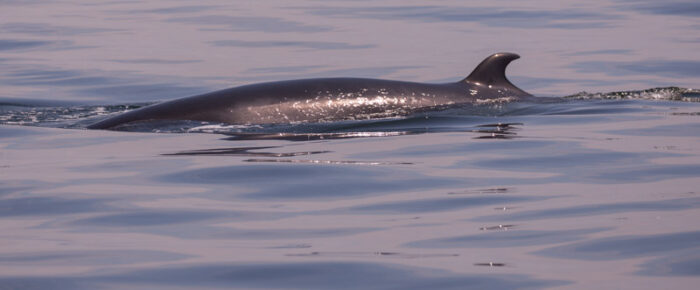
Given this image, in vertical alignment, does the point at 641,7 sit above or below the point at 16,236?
above

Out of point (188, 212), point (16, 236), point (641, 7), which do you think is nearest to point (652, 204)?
point (188, 212)

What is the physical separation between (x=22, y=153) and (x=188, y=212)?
3129mm

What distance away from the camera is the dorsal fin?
12.0 metres

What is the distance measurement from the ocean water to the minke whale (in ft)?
0.78

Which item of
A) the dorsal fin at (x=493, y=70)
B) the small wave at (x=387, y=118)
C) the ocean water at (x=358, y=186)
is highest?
the dorsal fin at (x=493, y=70)

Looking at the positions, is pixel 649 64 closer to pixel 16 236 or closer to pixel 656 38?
pixel 656 38

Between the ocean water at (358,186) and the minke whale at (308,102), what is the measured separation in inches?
9.4

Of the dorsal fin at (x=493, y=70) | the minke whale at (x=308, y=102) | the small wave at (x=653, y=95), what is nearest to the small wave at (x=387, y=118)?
the small wave at (x=653, y=95)

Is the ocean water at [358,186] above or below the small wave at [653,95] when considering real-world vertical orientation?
below

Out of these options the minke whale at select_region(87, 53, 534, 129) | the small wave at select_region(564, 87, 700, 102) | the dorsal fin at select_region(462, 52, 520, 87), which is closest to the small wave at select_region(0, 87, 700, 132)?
the small wave at select_region(564, 87, 700, 102)

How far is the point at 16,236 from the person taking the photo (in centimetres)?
636

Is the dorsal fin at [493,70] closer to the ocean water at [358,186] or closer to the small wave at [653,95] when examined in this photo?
the ocean water at [358,186]

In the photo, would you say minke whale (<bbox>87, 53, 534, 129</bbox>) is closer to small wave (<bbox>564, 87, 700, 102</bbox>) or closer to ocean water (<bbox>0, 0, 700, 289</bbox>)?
ocean water (<bbox>0, 0, 700, 289</bbox>)

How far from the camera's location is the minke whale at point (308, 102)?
10914 millimetres
